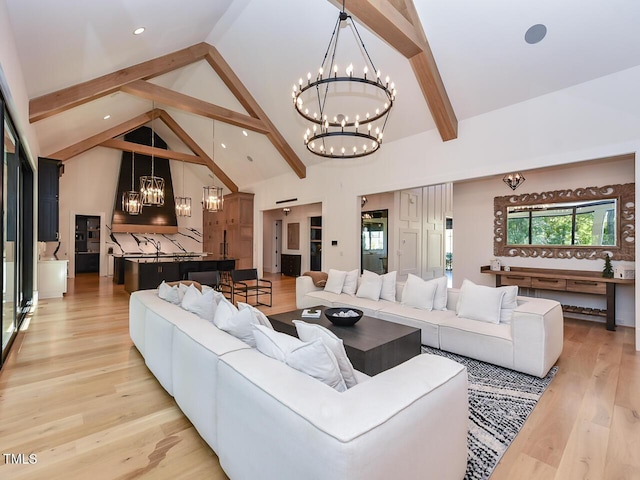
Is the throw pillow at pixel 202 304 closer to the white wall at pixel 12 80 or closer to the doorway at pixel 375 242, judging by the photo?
the white wall at pixel 12 80

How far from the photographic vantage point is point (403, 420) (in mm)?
1100

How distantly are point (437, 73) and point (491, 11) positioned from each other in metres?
0.94

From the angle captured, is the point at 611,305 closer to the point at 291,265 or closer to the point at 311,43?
the point at 311,43

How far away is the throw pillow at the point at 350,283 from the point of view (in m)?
4.78

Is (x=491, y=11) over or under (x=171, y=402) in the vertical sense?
over

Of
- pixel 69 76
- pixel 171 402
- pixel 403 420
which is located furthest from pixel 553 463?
pixel 69 76

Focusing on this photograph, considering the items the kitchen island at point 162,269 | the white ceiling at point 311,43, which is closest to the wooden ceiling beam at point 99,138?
the white ceiling at point 311,43

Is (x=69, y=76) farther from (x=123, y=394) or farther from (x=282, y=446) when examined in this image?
(x=282, y=446)

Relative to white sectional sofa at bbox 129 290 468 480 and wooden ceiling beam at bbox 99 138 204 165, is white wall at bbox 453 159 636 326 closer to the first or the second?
white sectional sofa at bbox 129 290 468 480

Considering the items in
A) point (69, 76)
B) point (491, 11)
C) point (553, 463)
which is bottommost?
point (553, 463)

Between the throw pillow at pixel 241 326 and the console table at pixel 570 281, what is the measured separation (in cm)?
473

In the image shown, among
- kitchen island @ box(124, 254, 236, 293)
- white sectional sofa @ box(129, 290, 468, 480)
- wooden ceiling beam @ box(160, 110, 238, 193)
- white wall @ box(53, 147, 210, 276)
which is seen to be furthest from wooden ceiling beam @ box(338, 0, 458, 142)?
white wall @ box(53, 147, 210, 276)

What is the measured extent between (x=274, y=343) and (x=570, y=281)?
501 centimetres

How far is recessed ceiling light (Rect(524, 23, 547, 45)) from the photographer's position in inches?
135
